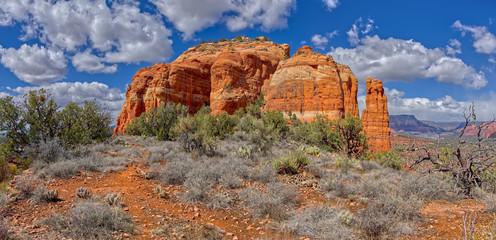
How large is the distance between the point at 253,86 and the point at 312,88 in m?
12.6

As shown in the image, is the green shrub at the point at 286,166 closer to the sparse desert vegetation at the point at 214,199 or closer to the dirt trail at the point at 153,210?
the sparse desert vegetation at the point at 214,199

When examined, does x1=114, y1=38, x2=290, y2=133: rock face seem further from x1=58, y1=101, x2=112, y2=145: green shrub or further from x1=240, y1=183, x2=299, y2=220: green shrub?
x1=240, y1=183, x2=299, y2=220: green shrub

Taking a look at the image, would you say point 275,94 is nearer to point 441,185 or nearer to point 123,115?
point 123,115

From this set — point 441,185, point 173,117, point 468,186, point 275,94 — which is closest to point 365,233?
point 441,185

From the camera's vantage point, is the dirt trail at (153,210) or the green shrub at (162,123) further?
the green shrub at (162,123)

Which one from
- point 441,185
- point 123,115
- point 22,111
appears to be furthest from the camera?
point 123,115

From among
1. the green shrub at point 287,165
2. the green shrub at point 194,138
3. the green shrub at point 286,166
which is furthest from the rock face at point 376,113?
the green shrub at point 286,166

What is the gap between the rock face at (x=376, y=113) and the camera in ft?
126

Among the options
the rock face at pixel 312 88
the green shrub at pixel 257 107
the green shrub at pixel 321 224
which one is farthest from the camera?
the green shrub at pixel 257 107

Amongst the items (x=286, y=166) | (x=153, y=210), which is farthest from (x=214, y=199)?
(x=286, y=166)

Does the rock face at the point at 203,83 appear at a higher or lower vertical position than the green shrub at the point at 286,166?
higher

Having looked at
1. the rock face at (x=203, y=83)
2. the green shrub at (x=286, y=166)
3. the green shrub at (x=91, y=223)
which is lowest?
the green shrub at (x=91, y=223)

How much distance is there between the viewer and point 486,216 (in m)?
4.52

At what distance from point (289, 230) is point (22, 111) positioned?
10784mm
